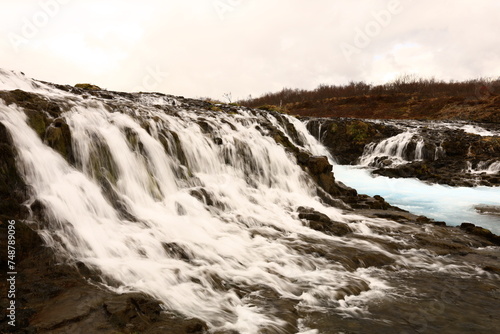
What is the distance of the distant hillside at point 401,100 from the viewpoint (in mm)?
43400

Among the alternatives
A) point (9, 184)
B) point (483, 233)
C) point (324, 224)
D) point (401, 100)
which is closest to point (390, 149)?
point (483, 233)

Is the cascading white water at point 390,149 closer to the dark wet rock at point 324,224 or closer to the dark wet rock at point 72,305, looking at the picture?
the dark wet rock at point 324,224

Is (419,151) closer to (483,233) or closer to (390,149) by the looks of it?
(390,149)

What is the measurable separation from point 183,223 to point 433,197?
1075 cm

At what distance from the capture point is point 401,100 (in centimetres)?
5459

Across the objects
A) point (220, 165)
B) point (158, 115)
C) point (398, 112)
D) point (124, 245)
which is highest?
point (398, 112)

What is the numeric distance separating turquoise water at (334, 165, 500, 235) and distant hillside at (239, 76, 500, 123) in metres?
26.9

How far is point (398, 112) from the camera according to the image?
51125mm

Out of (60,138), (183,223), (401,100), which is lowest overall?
(183,223)

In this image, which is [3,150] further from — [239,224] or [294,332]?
[294,332]

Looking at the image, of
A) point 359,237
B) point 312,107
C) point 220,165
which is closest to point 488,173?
point 359,237

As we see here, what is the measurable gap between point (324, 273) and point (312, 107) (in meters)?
56.4

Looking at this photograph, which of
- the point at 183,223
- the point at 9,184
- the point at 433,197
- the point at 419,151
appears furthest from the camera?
the point at 419,151

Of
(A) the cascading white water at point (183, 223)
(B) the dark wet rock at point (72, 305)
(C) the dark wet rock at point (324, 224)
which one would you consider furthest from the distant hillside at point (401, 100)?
(B) the dark wet rock at point (72, 305)
